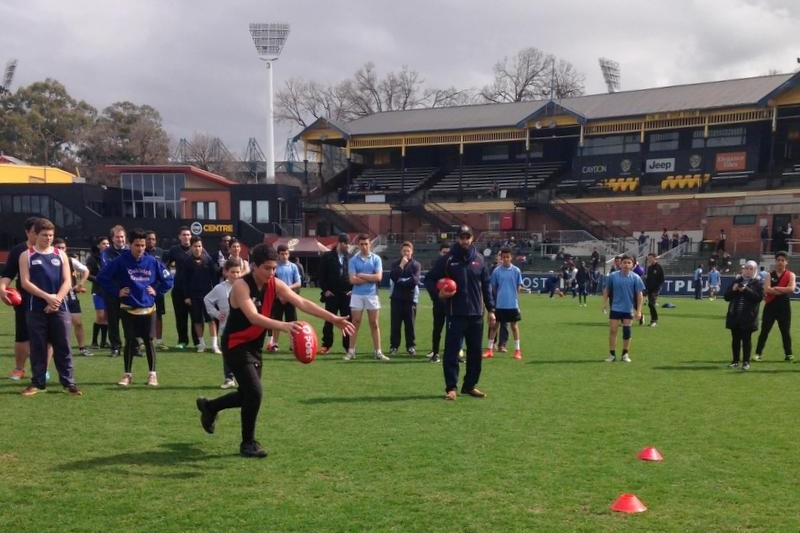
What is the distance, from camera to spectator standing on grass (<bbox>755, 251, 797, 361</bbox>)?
1078 cm

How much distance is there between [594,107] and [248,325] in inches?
1771

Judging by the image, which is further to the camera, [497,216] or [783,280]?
[497,216]

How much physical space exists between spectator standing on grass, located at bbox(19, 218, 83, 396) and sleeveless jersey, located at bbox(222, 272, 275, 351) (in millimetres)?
2888

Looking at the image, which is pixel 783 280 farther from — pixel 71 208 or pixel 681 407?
pixel 71 208

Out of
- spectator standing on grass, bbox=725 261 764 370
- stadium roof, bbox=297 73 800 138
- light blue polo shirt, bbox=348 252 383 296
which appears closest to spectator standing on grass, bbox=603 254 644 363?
spectator standing on grass, bbox=725 261 764 370

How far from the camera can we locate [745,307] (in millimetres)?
10539

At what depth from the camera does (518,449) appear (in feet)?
19.3

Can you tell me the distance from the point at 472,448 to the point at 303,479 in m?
1.60

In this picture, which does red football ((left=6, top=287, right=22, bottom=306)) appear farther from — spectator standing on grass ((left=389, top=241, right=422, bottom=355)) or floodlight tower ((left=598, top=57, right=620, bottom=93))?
floodlight tower ((left=598, top=57, right=620, bottom=93))

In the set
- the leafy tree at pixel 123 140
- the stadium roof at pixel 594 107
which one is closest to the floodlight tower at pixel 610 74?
the stadium roof at pixel 594 107

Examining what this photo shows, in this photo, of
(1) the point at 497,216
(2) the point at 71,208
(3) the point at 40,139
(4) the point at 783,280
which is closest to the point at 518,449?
→ (4) the point at 783,280

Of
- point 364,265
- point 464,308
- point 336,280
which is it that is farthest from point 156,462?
point 336,280

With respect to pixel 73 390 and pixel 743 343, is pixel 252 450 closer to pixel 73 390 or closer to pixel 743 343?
pixel 73 390

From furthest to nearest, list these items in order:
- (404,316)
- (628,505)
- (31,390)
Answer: (404,316)
(31,390)
(628,505)
